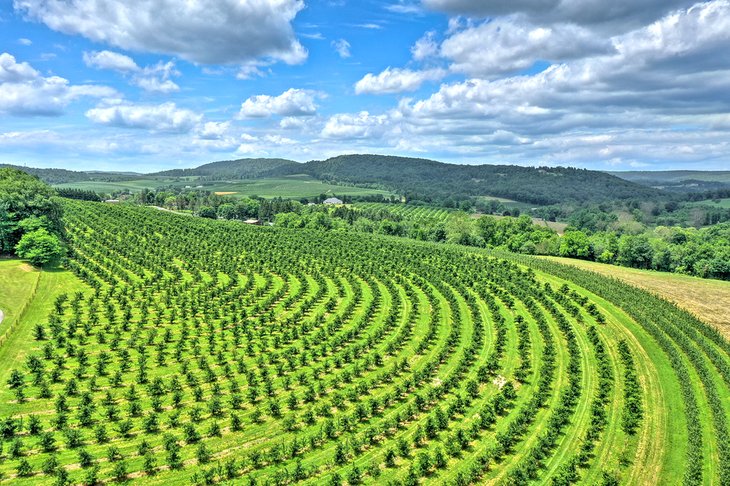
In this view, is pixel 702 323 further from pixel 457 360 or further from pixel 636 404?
pixel 457 360

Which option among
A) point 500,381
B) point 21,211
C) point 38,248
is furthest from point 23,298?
point 500,381

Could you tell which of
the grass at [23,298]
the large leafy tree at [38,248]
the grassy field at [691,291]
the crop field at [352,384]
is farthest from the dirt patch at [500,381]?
the large leafy tree at [38,248]

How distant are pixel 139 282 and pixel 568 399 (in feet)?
229

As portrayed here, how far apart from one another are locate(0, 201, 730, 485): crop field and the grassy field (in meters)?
5.39

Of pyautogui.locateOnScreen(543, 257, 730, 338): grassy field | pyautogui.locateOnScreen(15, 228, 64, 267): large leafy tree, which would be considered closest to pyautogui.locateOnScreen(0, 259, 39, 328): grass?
pyautogui.locateOnScreen(15, 228, 64, 267): large leafy tree

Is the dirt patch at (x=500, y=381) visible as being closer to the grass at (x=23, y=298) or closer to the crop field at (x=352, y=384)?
the crop field at (x=352, y=384)

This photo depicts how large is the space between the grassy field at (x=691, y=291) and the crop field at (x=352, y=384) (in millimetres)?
5391

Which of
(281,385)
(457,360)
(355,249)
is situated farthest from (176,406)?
(355,249)

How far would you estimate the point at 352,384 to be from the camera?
48.2 meters

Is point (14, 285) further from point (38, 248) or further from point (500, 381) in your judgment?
point (500, 381)

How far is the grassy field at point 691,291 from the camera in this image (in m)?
75.4

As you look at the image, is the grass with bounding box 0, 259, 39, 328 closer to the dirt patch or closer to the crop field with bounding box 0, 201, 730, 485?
the crop field with bounding box 0, 201, 730, 485

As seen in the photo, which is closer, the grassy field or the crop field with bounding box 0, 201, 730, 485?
the crop field with bounding box 0, 201, 730, 485

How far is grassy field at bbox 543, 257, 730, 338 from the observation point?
75.4 metres
